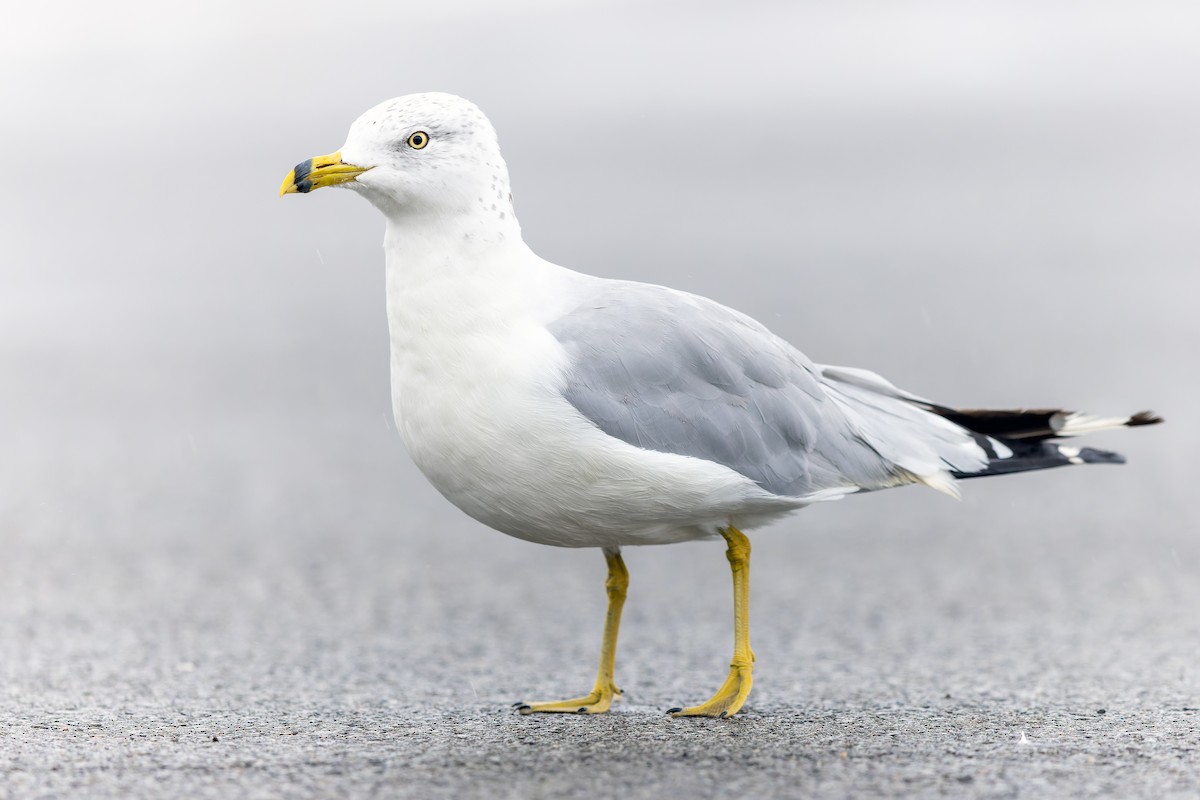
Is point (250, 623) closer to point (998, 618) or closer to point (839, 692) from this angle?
point (839, 692)

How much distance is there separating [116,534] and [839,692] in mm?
4039

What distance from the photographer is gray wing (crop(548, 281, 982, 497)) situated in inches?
159

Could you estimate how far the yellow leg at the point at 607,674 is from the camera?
436cm

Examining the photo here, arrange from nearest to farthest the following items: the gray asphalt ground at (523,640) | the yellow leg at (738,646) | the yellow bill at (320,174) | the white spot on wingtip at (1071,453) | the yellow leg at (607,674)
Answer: the gray asphalt ground at (523,640), the yellow bill at (320,174), the yellow leg at (738,646), the yellow leg at (607,674), the white spot on wingtip at (1071,453)

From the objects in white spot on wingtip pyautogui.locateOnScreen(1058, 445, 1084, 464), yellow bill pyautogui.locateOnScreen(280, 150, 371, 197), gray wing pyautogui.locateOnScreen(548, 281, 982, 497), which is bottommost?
white spot on wingtip pyautogui.locateOnScreen(1058, 445, 1084, 464)

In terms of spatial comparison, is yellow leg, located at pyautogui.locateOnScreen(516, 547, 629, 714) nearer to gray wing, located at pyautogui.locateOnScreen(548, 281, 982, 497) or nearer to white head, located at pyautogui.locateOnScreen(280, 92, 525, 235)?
gray wing, located at pyautogui.locateOnScreen(548, 281, 982, 497)

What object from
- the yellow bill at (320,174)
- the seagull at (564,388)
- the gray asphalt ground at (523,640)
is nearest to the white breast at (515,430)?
the seagull at (564,388)

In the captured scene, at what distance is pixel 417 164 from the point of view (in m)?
4.03

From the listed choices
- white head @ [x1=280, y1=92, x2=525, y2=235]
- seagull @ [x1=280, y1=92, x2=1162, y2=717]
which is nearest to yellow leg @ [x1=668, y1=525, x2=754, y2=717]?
seagull @ [x1=280, y1=92, x2=1162, y2=717]

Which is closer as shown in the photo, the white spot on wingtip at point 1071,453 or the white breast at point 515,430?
A: the white breast at point 515,430

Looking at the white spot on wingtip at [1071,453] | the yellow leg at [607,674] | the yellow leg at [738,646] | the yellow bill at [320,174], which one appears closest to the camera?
the yellow bill at [320,174]

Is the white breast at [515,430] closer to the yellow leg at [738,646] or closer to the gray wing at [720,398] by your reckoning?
the gray wing at [720,398]

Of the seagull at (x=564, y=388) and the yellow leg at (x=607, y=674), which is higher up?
the seagull at (x=564, y=388)

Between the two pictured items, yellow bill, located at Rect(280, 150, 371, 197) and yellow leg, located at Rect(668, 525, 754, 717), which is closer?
yellow bill, located at Rect(280, 150, 371, 197)
